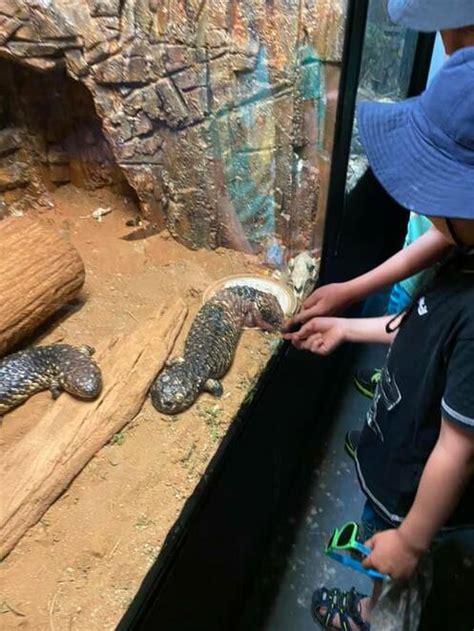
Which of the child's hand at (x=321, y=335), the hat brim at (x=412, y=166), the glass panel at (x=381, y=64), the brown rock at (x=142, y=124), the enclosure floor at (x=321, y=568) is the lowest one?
the enclosure floor at (x=321, y=568)

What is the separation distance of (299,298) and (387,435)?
63 centimetres

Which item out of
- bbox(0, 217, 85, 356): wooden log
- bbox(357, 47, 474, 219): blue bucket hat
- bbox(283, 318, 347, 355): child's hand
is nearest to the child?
bbox(357, 47, 474, 219): blue bucket hat

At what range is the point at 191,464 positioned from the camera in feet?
4.29

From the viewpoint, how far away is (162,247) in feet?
7.38

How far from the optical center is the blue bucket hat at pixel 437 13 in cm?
127

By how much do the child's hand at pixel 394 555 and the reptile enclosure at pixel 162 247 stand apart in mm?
357

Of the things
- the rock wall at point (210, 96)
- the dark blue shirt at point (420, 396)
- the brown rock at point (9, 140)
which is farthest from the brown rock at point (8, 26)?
the dark blue shirt at point (420, 396)

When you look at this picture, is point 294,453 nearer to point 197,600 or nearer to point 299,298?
point 299,298

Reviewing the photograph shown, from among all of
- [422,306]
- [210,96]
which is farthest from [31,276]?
[422,306]

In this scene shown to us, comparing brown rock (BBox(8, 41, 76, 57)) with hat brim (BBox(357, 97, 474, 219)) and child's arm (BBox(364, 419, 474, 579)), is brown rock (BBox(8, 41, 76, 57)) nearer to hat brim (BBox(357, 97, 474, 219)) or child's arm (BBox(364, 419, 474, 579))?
hat brim (BBox(357, 97, 474, 219))

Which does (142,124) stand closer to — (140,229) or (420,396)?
(140,229)

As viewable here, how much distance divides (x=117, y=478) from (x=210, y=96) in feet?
4.04

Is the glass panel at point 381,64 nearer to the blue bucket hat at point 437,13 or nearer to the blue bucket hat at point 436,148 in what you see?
the blue bucket hat at point 437,13

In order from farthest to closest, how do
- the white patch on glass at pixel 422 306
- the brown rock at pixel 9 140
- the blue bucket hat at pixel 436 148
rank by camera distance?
the brown rock at pixel 9 140 → the white patch on glass at pixel 422 306 → the blue bucket hat at pixel 436 148
